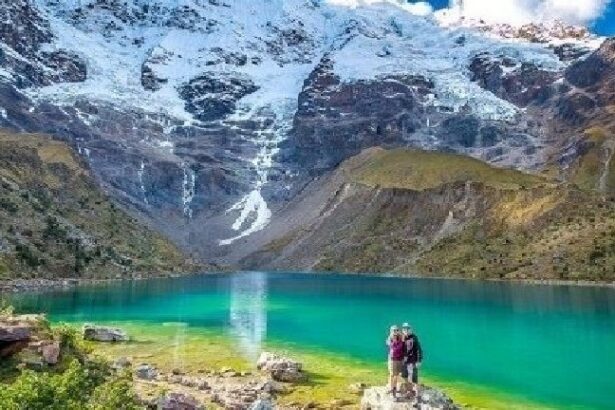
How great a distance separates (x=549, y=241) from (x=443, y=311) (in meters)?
96.4

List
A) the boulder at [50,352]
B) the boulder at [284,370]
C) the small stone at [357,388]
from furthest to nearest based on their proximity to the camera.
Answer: the boulder at [284,370] → the small stone at [357,388] → the boulder at [50,352]

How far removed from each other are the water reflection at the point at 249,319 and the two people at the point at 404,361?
63.0ft

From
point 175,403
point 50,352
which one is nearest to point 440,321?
point 50,352

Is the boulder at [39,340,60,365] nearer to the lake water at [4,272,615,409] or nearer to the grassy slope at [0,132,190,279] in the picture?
the lake water at [4,272,615,409]

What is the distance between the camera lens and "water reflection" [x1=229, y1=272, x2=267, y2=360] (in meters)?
A: 58.8

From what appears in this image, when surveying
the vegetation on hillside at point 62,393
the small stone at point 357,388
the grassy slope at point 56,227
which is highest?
the grassy slope at point 56,227

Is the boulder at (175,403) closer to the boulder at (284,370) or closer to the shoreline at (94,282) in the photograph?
the boulder at (284,370)

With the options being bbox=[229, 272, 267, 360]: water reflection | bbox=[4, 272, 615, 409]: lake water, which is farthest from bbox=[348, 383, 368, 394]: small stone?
bbox=[229, 272, 267, 360]: water reflection

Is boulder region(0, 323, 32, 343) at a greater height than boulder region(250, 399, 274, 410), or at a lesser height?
greater

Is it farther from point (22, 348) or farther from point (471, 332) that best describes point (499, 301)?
point (22, 348)

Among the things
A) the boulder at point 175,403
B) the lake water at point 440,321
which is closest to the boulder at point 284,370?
the lake water at point 440,321

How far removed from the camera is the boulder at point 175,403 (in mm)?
27422

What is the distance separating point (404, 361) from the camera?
33.1m

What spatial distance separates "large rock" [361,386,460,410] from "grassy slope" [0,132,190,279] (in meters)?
91.9
